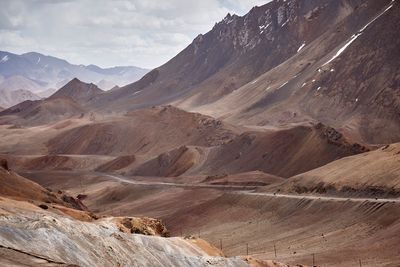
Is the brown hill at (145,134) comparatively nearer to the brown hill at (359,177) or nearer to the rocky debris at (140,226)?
the brown hill at (359,177)

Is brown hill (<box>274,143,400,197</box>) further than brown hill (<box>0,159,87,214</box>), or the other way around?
brown hill (<box>274,143,400,197</box>)

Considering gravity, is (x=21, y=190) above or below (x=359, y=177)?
below

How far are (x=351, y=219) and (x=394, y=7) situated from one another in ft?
412

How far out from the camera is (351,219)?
170 ft

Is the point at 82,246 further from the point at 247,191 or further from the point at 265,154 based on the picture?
the point at 265,154

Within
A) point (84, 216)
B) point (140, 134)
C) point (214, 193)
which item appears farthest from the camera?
point (140, 134)

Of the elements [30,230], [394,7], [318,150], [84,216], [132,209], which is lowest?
[30,230]

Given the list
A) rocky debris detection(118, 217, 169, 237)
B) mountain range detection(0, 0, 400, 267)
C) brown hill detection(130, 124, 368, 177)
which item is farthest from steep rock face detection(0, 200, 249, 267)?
brown hill detection(130, 124, 368, 177)

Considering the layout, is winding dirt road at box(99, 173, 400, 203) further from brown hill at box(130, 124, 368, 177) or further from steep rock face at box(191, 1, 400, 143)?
steep rock face at box(191, 1, 400, 143)

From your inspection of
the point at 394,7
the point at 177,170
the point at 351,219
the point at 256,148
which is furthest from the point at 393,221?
the point at 394,7

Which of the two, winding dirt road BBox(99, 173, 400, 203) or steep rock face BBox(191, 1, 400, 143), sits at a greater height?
steep rock face BBox(191, 1, 400, 143)

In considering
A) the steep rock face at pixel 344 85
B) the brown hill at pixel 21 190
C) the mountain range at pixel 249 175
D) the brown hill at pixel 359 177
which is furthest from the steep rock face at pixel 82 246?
the steep rock face at pixel 344 85

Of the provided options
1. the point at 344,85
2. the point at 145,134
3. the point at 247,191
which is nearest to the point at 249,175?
the point at 247,191

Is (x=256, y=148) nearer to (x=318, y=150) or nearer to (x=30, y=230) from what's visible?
(x=318, y=150)
